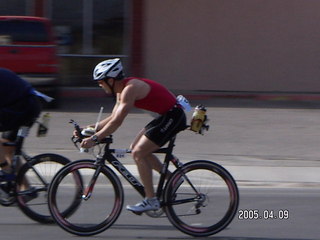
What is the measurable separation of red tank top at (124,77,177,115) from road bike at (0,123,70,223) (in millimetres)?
1041

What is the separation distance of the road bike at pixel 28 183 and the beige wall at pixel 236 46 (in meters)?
11.3

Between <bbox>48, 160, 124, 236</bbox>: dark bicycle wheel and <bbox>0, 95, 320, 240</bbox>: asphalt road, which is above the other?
<bbox>48, 160, 124, 236</bbox>: dark bicycle wheel

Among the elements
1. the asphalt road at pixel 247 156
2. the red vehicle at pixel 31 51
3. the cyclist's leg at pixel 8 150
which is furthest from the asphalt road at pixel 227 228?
the red vehicle at pixel 31 51

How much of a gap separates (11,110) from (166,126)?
4.94 feet

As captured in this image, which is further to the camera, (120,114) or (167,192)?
(167,192)

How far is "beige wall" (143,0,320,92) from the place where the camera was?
18500mm

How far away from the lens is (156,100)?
6.95m

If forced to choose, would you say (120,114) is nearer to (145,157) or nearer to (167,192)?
(145,157)

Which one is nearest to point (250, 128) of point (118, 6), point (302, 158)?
point (302, 158)

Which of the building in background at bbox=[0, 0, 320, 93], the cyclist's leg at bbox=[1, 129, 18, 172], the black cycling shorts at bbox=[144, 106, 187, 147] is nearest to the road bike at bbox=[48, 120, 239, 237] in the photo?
the black cycling shorts at bbox=[144, 106, 187, 147]

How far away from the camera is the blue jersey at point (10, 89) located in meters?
7.22


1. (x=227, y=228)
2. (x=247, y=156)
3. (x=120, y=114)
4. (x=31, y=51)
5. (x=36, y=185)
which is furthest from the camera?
(x=31, y=51)

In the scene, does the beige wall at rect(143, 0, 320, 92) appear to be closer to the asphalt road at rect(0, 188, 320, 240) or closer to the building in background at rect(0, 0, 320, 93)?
the building in background at rect(0, 0, 320, 93)

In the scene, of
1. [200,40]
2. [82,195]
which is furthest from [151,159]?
[200,40]
